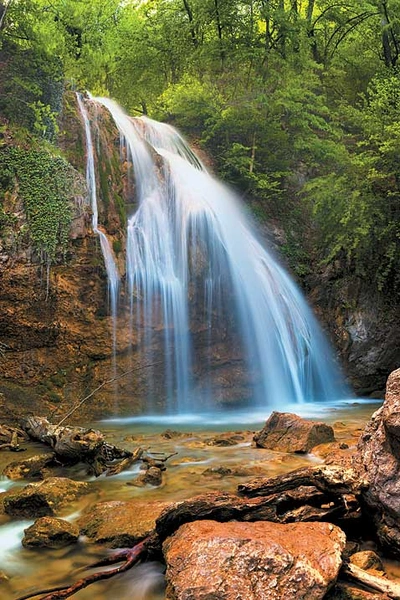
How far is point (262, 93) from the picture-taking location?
1535cm

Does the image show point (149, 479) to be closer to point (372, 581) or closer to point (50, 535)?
point (50, 535)

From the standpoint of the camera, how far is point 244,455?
20.1 feet

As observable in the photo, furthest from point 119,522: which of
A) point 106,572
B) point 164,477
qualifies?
point 164,477

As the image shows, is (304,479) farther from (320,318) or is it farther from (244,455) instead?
(320,318)

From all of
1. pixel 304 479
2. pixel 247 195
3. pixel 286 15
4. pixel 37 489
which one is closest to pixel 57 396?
pixel 37 489

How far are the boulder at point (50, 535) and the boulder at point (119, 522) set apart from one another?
5.6 inches

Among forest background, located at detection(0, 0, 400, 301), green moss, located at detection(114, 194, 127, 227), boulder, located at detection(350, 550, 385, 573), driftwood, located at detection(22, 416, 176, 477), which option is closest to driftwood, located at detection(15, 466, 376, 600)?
boulder, located at detection(350, 550, 385, 573)

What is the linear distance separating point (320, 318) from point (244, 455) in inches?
307

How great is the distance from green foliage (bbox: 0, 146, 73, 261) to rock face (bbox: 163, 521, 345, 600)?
25.1 feet

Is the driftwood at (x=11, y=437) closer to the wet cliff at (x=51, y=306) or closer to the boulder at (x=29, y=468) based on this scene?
the boulder at (x=29, y=468)

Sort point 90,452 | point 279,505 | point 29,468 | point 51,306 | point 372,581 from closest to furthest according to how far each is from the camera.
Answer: point 372,581
point 279,505
point 29,468
point 90,452
point 51,306

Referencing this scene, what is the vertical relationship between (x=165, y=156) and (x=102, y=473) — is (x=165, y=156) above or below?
above

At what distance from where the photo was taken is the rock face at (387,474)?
3.19 metres

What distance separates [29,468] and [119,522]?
87.5 inches
